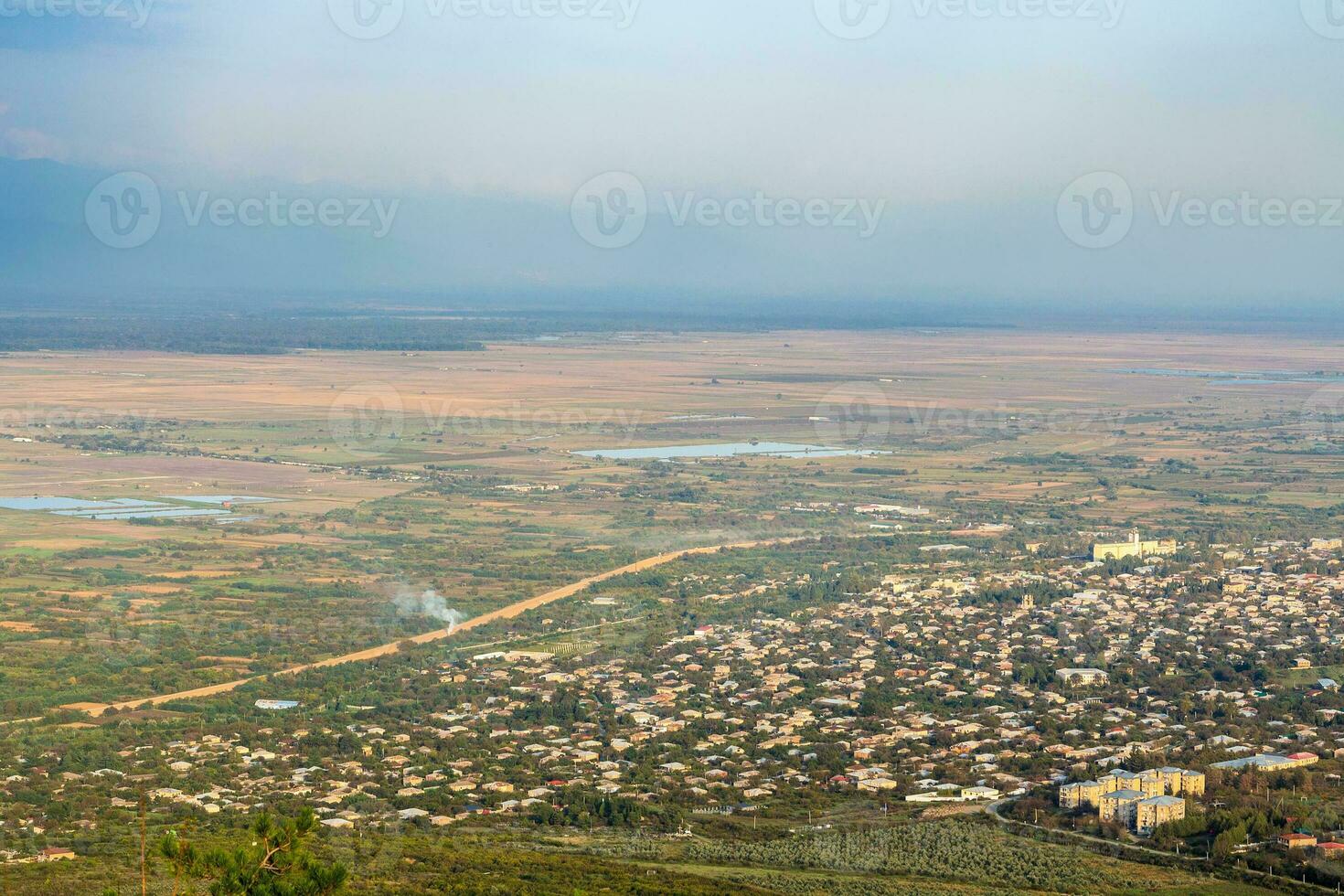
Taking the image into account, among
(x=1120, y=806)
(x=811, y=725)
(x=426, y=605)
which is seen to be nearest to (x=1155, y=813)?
(x=1120, y=806)

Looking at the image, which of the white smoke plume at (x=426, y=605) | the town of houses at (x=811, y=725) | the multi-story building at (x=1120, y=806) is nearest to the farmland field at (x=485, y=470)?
the white smoke plume at (x=426, y=605)

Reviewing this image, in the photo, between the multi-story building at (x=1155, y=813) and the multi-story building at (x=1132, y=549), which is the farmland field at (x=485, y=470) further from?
the multi-story building at (x=1155, y=813)

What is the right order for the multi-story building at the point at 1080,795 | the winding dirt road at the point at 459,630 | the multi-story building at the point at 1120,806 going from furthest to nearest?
1. the winding dirt road at the point at 459,630
2. the multi-story building at the point at 1080,795
3. the multi-story building at the point at 1120,806

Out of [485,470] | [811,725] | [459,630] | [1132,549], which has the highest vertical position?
[485,470]

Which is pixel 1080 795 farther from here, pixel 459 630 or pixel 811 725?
pixel 459 630

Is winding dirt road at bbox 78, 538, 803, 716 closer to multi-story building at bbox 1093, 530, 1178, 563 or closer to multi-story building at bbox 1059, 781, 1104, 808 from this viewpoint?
multi-story building at bbox 1093, 530, 1178, 563

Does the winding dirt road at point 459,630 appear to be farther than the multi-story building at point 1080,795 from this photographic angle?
Yes
